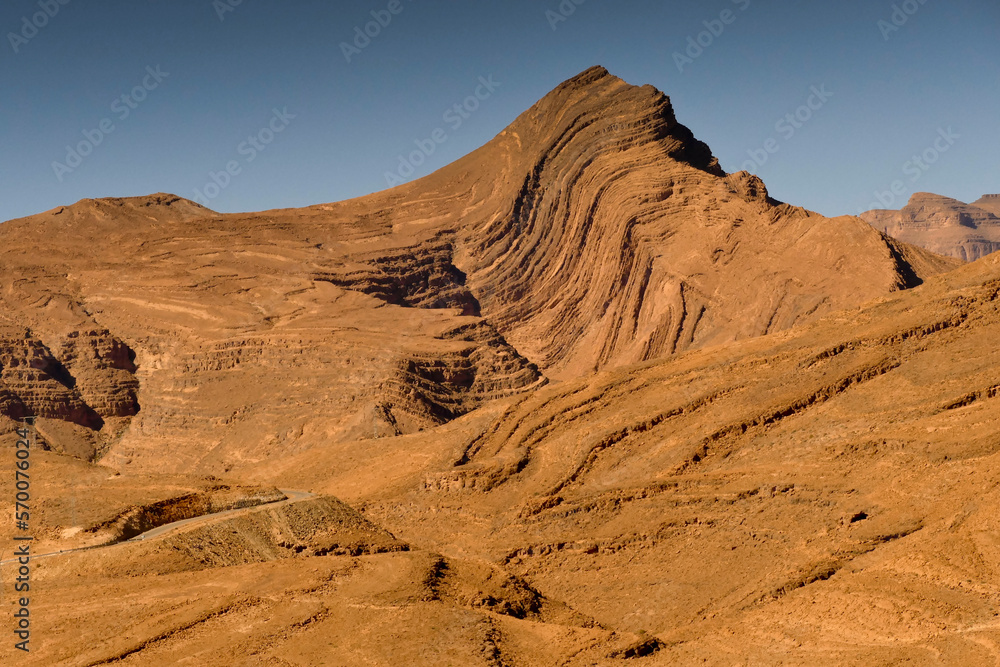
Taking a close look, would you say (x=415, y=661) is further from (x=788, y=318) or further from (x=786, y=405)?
(x=788, y=318)

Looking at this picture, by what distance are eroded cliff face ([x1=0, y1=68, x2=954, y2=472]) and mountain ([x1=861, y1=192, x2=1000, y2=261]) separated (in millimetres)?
70860

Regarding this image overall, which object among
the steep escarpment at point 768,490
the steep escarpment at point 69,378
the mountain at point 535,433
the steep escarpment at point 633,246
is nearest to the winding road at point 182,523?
the mountain at point 535,433

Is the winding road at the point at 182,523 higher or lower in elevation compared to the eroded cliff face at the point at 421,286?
lower

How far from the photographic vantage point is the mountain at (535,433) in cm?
A: 1550

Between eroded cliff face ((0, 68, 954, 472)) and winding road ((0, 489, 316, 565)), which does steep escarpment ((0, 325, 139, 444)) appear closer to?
eroded cliff face ((0, 68, 954, 472))

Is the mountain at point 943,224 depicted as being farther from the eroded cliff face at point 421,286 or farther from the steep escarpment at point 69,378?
the steep escarpment at point 69,378

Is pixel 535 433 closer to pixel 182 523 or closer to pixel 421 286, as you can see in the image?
pixel 182 523

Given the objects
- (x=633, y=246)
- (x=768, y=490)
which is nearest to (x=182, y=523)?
(x=768, y=490)

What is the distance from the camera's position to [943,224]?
11375cm

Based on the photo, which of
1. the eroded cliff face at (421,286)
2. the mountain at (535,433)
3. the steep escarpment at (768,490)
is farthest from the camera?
the eroded cliff face at (421,286)

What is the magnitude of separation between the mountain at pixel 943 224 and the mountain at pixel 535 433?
234 ft

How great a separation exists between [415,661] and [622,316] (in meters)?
32.2

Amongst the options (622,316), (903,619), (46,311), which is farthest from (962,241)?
(903,619)

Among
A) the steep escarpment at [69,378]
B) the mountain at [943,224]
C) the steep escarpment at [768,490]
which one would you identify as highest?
the mountain at [943,224]
